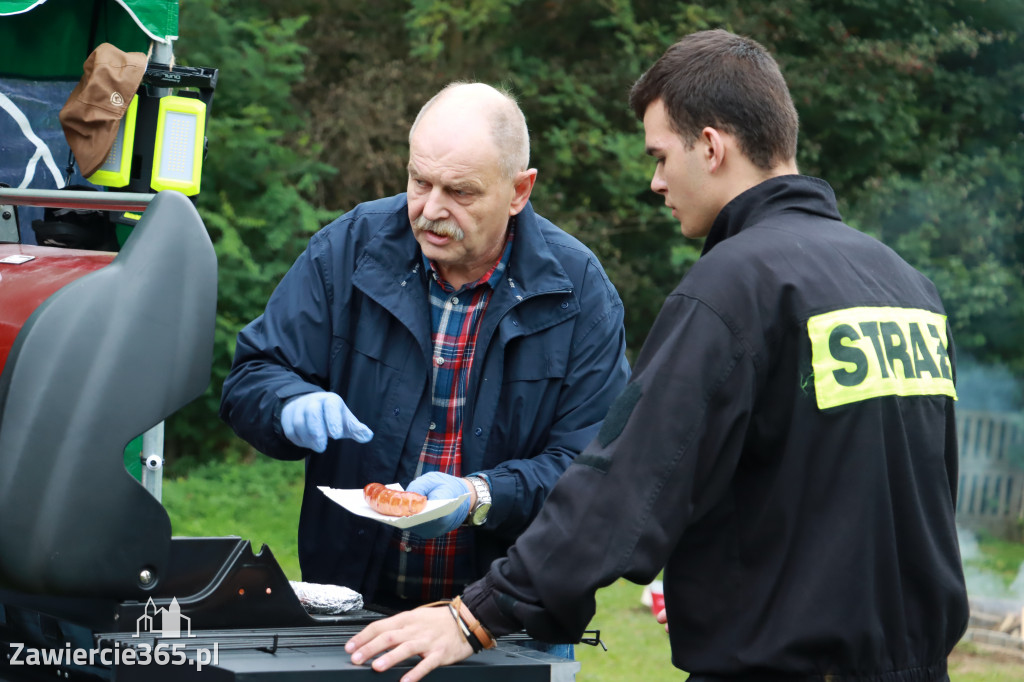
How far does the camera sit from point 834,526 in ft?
5.50

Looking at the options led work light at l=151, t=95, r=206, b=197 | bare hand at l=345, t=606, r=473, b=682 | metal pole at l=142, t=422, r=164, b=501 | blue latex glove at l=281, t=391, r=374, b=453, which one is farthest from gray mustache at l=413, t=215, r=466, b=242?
led work light at l=151, t=95, r=206, b=197

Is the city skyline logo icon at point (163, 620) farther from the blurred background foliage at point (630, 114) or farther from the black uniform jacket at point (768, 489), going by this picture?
the blurred background foliage at point (630, 114)

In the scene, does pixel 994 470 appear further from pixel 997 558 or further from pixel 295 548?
pixel 295 548

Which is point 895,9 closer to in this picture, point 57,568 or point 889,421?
point 889,421

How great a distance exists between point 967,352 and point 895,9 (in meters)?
2.88

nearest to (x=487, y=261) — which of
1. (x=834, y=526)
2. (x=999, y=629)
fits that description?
(x=834, y=526)

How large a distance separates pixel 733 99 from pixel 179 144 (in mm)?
2605

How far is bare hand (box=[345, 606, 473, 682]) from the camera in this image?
5.61 feet

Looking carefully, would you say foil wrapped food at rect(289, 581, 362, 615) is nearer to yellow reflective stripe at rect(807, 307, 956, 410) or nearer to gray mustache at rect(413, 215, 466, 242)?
gray mustache at rect(413, 215, 466, 242)

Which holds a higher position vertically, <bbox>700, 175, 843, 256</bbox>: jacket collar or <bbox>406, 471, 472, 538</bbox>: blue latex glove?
<bbox>700, 175, 843, 256</bbox>: jacket collar

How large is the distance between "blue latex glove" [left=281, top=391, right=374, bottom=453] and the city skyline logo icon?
493mm

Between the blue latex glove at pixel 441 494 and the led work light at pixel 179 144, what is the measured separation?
2.14 meters

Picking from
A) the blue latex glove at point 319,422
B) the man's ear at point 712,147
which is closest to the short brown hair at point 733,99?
the man's ear at point 712,147

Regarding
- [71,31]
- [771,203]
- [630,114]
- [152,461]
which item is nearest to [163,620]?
[771,203]
